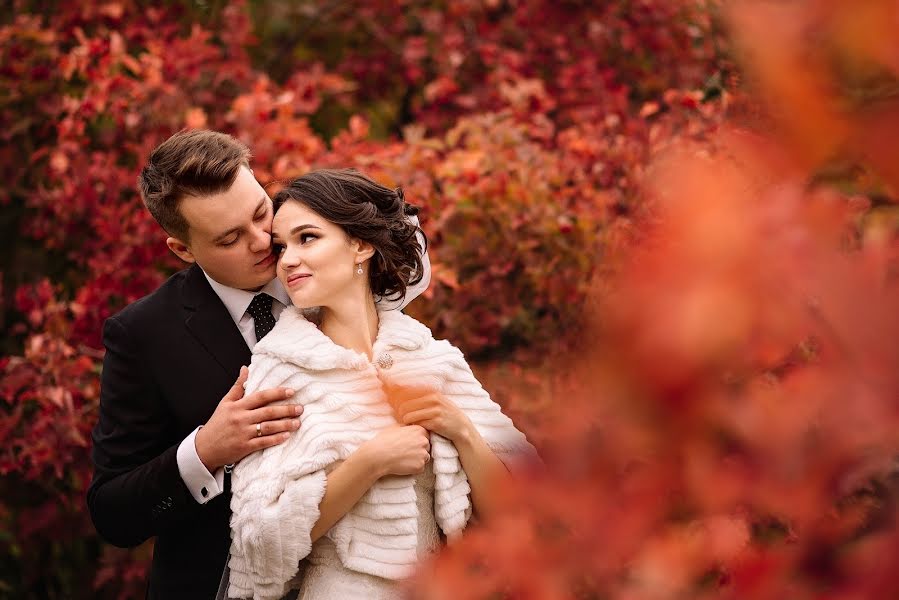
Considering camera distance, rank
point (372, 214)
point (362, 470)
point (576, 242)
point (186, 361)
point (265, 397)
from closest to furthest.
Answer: point (362, 470)
point (265, 397)
point (372, 214)
point (186, 361)
point (576, 242)

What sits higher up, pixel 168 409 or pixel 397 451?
pixel 397 451

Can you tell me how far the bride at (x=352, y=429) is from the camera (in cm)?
197

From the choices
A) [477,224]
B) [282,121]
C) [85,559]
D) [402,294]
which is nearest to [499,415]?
[402,294]

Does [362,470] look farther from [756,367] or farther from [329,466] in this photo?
[756,367]

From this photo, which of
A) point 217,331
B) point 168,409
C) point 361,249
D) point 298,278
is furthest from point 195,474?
point 361,249

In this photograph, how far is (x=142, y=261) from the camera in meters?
4.14

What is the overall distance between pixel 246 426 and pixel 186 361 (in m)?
0.45

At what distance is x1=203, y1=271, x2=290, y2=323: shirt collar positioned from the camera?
7.99 ft

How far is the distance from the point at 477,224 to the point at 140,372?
2.05 meters

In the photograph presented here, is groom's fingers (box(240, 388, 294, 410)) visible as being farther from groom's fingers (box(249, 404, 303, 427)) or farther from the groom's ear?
the groom's ear

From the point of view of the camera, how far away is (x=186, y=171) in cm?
225

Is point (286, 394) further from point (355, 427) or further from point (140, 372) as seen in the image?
point (140, 372)

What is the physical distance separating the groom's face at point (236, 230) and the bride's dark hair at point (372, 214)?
0.20ft

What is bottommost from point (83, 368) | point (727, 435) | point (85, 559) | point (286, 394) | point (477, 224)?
point (85, 559)
